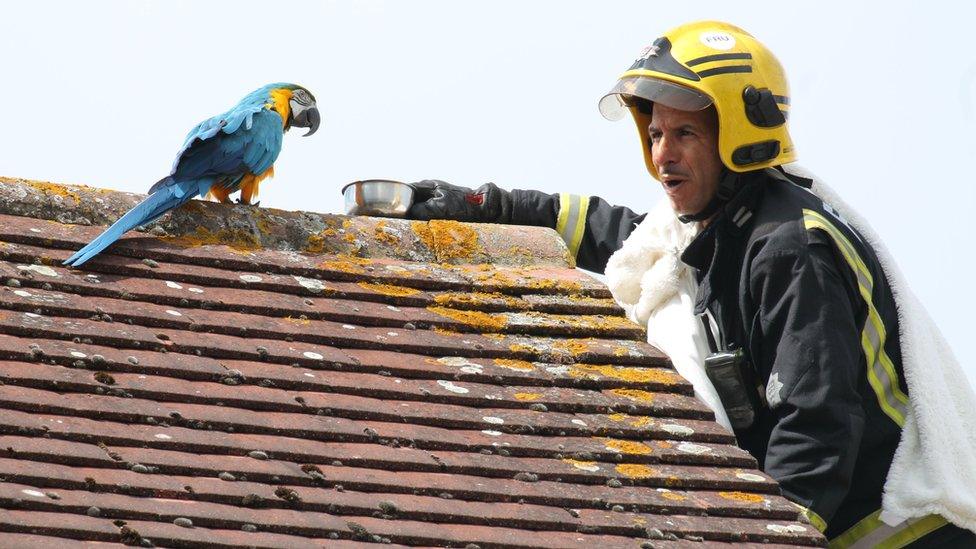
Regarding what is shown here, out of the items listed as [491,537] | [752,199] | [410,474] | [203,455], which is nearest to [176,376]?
[203,455]

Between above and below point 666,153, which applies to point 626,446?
below

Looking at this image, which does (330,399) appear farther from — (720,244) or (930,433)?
(930,433)

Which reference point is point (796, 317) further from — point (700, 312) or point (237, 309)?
point (237, 309)

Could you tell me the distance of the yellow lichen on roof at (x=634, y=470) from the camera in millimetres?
3871

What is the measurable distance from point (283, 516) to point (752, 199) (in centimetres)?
252

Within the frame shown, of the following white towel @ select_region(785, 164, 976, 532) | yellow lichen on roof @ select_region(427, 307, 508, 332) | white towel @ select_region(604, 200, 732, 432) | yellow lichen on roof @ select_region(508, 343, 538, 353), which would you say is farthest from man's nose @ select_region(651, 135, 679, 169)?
yellow lichen on roof @ select_region(508, 343, 538, 353)

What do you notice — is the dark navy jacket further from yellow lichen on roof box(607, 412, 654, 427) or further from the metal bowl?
the metal bowl

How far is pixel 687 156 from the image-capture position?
532cm

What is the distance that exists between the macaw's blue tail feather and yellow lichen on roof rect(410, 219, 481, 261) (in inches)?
30.7

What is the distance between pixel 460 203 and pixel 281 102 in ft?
3.14

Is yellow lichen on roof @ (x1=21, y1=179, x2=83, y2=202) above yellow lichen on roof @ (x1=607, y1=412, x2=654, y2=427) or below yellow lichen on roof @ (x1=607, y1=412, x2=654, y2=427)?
above

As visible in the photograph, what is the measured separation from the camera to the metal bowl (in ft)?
18.0

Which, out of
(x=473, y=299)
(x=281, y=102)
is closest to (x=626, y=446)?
(x=473, y=299)

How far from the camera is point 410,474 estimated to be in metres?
3.65
